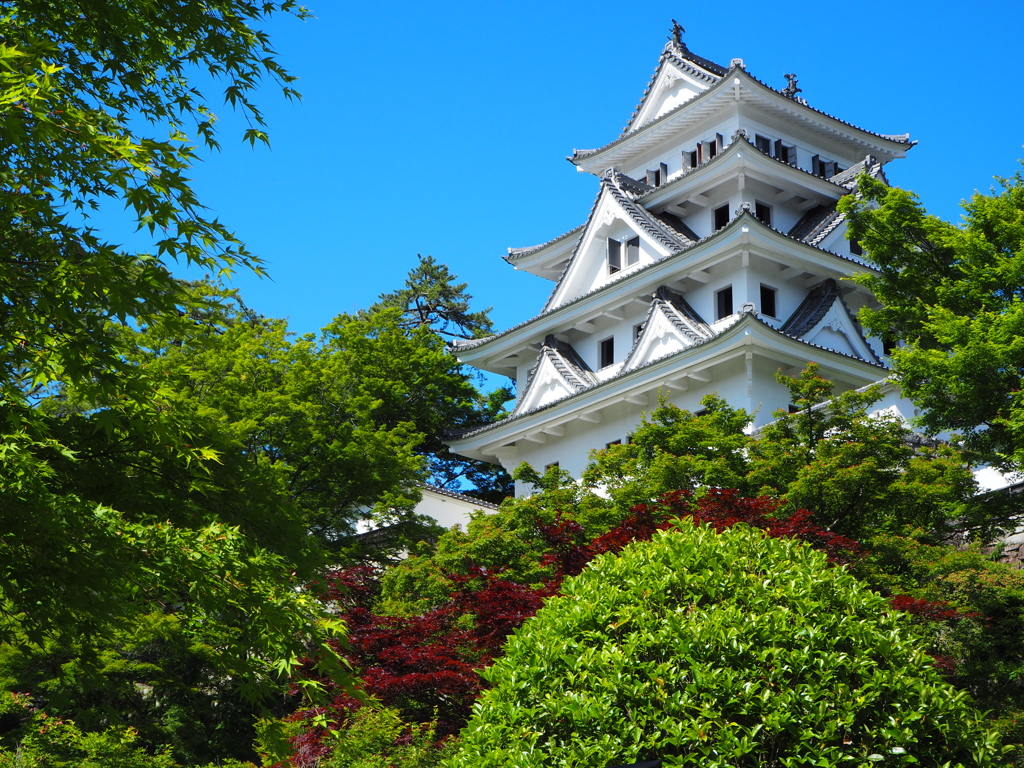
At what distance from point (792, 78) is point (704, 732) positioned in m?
32.5

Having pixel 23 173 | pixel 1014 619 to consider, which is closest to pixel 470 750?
pixel 23 173

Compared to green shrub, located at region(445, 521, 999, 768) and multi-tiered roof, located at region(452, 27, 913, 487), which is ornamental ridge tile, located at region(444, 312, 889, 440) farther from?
green shrub, located at region(445, 521, 999, 768)

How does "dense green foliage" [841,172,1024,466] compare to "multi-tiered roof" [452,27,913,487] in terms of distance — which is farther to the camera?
"multi-tiered roof" [452,27,913,487]

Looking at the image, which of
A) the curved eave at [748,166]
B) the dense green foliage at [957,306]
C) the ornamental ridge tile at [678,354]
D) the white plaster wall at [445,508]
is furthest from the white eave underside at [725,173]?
the dense green foliage at [957,306]

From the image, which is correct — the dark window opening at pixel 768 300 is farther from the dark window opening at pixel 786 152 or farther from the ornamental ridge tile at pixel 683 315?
the dark window opening at pixel 786 152

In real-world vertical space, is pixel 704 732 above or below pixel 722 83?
below

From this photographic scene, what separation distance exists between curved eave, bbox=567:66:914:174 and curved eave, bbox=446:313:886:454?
9243mm

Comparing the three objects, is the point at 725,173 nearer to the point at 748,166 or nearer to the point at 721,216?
→ the point at 748,166

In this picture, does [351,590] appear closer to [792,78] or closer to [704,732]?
[704,732]

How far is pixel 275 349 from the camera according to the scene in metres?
25.6

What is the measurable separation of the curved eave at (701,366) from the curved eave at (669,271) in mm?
2193

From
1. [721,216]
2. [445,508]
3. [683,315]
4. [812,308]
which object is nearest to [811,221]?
[721,216]

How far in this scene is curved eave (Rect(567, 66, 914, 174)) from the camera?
3088 cm

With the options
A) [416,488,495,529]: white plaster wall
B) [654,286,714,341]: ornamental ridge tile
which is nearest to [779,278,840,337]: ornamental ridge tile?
[654,286,714,341]: ornamental ridge tile
